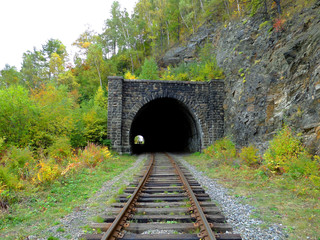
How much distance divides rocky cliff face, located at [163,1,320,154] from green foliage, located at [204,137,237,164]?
2.07 feet

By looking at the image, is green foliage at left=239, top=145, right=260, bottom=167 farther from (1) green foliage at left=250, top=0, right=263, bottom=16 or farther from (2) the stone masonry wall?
(1) green foliage at left=250, top=0, right=263, bottom=16

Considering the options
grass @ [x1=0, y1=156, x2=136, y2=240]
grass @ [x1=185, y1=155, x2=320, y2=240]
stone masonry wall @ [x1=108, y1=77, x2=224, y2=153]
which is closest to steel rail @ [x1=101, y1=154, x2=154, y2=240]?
grass @ [x1=0, y1=156, x2=136, y2=240]

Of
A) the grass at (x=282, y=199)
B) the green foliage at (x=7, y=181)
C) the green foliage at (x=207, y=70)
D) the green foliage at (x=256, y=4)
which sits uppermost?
the green foliage at (x=256, y=4)

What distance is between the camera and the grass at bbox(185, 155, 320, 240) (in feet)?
11.0

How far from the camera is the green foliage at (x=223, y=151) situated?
10.5 m

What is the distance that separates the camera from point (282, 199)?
469 cm

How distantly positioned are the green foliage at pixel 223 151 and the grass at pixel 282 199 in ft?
10.2

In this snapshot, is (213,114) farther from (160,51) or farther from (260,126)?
(160,51)

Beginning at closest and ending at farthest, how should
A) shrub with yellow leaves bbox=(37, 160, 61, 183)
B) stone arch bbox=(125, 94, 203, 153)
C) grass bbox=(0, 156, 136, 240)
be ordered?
grass bbox=(0, 156, 136, 240) → shrub with yellow leaves bbox=(37, 160, 61, 183) → stone arch bbox=(125, 94, 203, 153)

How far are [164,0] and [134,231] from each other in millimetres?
38005

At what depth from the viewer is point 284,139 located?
22.4 ft

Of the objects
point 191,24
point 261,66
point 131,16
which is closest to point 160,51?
point 191,24

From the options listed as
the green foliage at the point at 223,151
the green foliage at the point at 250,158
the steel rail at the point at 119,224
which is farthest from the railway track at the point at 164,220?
the green foliage at the point at 223,151

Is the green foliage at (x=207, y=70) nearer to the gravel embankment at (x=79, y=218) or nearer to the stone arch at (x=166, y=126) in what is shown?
the stone arch at (x=166, y=126)
